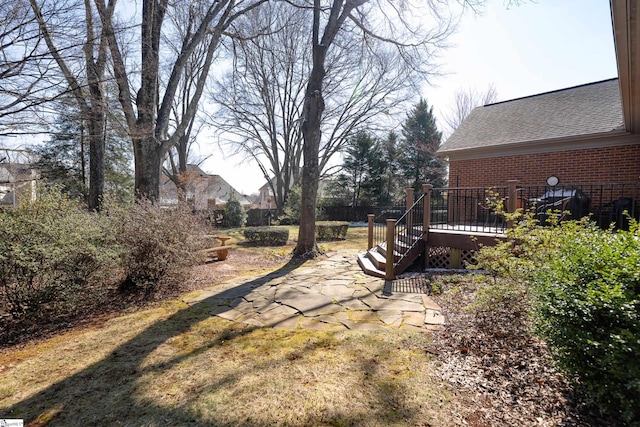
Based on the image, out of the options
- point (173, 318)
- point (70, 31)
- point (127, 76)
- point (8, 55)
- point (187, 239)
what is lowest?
point (173, 318)

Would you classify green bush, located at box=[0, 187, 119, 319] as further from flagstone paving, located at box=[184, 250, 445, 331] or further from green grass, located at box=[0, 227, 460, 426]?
flagstone paving, located at box=[184, 250, 445, 331]

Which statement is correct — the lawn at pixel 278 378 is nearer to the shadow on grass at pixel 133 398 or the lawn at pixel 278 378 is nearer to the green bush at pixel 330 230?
the shadow on grass at pixel 133 398

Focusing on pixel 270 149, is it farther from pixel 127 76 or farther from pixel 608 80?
pixel 608 80

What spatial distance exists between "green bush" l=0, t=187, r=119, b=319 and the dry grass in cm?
65

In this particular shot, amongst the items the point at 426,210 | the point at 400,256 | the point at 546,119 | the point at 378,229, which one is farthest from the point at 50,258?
the point at 546,119

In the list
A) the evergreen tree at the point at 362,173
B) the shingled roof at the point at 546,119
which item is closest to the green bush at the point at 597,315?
the shingled roof at the point at 546,119

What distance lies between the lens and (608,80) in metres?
9.94

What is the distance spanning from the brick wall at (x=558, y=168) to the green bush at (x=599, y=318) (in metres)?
6.13

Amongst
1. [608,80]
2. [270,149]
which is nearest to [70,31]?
[608,80]

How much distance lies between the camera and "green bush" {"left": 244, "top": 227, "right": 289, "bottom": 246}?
1079 cm

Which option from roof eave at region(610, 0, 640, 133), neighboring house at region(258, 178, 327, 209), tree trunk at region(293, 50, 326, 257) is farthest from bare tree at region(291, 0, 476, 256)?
neighboring house at region(258, 178, 327, 209)

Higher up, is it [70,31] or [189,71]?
[189,71]

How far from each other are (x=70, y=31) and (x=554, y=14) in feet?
28.7

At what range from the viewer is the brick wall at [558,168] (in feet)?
24.5
